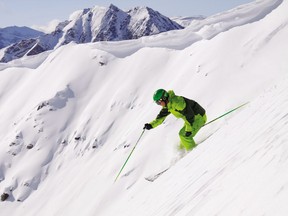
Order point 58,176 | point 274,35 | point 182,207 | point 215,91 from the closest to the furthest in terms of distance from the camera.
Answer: point 182,207, point 274,35, point 215,91, point 58,176

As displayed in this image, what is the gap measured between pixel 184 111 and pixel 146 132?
25720 mm

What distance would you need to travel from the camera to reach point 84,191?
1503 inches

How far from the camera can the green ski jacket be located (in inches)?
432

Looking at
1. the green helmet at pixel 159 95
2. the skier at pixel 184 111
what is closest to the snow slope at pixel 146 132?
the skier at pixel 184 111

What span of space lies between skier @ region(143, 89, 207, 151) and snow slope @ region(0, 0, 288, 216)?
77cm

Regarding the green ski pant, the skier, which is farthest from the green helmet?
the green ski pant

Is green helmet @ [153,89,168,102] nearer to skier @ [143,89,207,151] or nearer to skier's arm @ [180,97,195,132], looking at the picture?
skier @ [143,89,207,151]

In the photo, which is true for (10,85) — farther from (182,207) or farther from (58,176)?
(182,207)

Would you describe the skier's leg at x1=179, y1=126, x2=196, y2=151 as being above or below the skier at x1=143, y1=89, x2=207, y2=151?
below

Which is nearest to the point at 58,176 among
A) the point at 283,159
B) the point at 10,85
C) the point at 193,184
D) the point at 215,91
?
the point at 215,91

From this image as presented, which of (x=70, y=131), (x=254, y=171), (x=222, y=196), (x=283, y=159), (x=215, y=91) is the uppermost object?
(x=283, y=159)

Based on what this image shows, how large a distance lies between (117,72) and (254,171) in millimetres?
50260

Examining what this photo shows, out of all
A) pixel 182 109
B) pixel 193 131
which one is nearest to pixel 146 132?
pixel 193 131

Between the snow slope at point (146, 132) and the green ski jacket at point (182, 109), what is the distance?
0.95 metres
